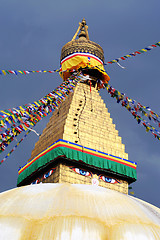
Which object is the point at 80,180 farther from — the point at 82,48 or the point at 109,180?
the point at 82,48

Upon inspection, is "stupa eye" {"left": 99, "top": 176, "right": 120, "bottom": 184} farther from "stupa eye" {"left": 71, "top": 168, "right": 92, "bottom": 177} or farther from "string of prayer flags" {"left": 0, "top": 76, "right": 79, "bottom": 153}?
"string of prayer flags" {"left": 0, "top": 76, "right": 79, "bottom": 153}

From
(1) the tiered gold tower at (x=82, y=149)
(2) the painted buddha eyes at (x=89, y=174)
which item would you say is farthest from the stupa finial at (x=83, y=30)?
(2) the painted buddha eyes at (x=89, y=174)

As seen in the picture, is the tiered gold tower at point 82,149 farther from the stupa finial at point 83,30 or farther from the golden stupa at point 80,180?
the stupa finial at point 83,30

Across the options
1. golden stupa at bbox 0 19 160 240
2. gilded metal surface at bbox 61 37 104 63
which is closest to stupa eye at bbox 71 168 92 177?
golden stupa at bbox 0 19 160 240

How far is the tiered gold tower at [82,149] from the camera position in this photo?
10000mm

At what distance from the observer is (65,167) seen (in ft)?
32.8

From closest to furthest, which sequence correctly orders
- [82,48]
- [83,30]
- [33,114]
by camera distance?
1. [33,114]
2. [82,48]
3. [83,30]

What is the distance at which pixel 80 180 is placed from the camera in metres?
9.85

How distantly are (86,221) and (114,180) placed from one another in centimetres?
638

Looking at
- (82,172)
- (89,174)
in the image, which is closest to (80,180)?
(82,172)

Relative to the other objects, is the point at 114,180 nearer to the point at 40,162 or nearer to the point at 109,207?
the point at 40,162

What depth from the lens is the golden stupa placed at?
437 centimetres

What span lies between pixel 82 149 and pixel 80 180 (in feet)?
3.31

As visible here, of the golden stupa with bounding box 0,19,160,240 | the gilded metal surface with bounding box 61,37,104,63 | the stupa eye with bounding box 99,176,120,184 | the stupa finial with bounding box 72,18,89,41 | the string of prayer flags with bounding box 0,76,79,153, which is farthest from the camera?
the stupa finial with bounding box 72,18,89,41
